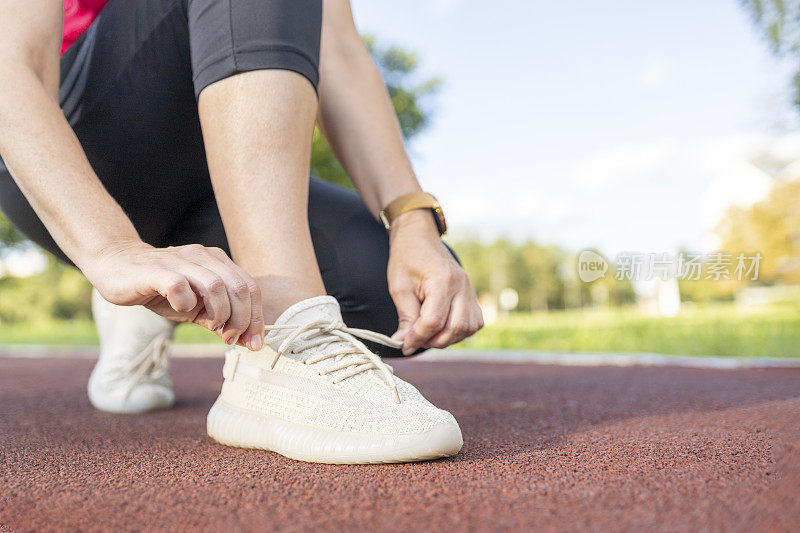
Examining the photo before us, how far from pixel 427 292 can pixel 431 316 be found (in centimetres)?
5

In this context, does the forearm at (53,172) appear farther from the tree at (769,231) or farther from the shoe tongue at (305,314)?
the tree at (769,231)

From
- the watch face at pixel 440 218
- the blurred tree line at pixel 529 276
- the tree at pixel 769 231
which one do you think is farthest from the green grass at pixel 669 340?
the blurred tree line at pixel 529 276

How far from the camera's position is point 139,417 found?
5.11 ft

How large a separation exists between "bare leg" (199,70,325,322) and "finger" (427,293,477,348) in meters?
0.23

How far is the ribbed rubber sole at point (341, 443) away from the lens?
883 mm

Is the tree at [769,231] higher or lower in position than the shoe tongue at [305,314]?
lower

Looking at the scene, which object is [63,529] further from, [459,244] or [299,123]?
[459,244]

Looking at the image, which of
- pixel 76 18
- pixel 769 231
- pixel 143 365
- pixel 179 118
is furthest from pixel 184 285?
pixel 769 231

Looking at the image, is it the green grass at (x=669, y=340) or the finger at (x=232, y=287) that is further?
the green grass at (x=669, y=340)

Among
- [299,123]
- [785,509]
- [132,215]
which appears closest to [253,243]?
[299,123]

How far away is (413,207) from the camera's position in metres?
1.28

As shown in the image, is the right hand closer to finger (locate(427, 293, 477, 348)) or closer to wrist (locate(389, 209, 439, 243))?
finger (locate(427, 293, 477, 348))

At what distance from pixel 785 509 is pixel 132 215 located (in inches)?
52.9

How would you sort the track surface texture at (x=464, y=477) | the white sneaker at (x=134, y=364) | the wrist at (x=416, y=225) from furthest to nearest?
1. the white sneaker at (x=134, y=364)
2. the wrist at (x=416, y=225)
3. the track surface texture at (x=464, y=477)
